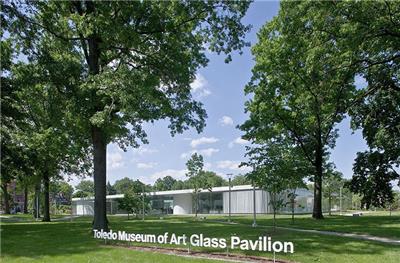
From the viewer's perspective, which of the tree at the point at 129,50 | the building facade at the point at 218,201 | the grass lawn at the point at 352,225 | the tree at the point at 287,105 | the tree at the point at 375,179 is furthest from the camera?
the building facade at the point at 218,201

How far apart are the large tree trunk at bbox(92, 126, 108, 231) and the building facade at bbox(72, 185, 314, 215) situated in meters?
32.5

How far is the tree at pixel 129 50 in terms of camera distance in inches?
615

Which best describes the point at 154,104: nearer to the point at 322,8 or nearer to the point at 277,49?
the point at 322,8

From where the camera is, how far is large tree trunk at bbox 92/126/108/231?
17523 mm

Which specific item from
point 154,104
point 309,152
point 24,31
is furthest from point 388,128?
point 24,31

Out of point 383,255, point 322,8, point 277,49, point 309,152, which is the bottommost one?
point 383,255

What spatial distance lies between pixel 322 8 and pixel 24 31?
12043 millimetres

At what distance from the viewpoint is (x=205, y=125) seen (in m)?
19.4

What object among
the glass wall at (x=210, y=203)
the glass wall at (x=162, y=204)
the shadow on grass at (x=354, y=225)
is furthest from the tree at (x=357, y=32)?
the glass wall at (x=162, y=204)

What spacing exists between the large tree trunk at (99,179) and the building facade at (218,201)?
32.5 m

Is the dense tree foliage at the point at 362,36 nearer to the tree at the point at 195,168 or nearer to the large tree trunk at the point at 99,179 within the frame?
the large tree trunk at the point at 99,179

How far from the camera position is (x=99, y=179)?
17.7m

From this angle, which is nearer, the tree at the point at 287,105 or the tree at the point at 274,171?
the tree at the point at 274,171

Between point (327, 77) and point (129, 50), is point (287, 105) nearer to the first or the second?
point (327, 77)
